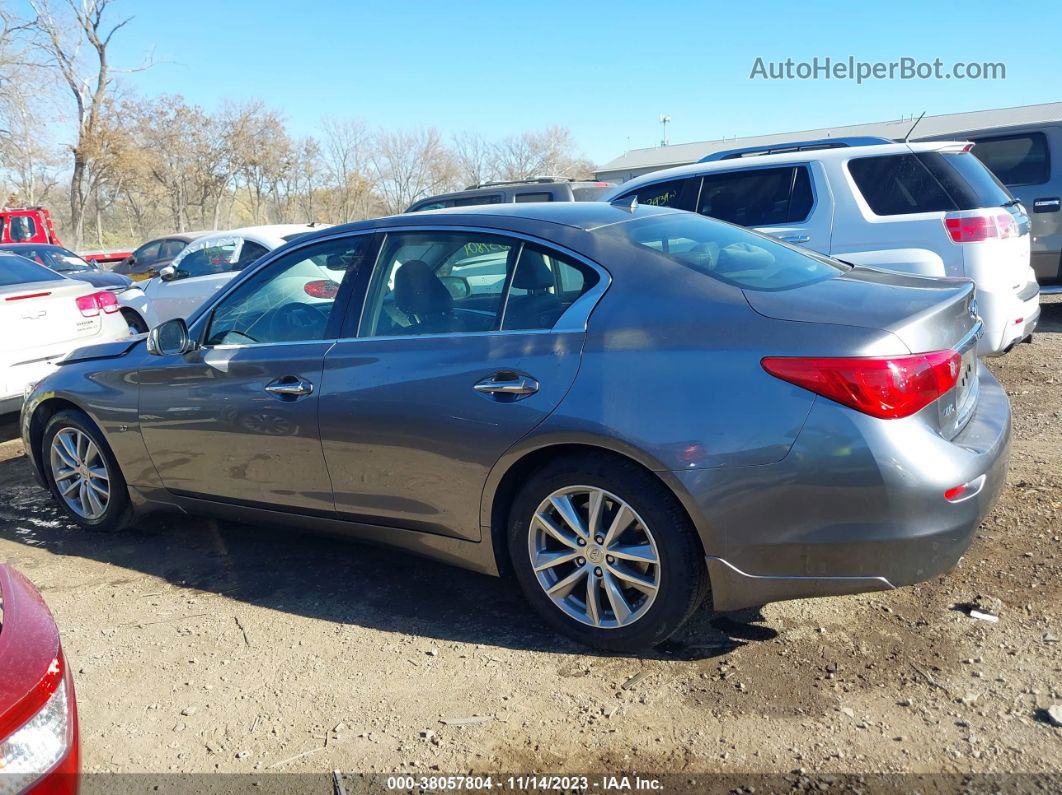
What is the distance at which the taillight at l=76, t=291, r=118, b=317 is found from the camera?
737 cm

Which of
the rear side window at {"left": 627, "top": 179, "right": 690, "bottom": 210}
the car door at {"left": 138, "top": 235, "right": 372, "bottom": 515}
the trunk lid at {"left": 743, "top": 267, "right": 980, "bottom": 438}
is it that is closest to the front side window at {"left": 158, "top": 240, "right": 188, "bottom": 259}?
the rear side window at {"left": 627, "top": 179, "right": 690, "bottom": 210}

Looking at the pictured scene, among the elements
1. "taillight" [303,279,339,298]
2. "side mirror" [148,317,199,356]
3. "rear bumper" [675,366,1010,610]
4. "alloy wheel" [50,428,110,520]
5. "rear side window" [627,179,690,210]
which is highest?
"rear side window" [627,179,690,210]

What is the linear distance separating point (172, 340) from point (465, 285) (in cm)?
166

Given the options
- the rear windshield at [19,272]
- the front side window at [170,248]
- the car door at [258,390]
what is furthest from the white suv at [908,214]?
the front side window at [170,248]

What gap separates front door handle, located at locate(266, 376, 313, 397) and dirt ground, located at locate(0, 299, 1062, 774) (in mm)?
927

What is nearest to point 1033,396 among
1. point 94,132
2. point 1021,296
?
point 1021,296

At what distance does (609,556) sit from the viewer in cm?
313

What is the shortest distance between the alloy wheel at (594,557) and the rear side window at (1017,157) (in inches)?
334

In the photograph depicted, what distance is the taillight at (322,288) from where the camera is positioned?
12.9ft

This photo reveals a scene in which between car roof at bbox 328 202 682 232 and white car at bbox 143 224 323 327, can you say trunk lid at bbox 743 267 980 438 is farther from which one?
white car at bbox 143 224 323 327

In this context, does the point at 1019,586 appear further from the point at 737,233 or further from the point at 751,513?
the point at 737,233

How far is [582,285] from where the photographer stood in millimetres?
3244

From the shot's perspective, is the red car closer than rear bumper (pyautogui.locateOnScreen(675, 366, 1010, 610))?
Yes

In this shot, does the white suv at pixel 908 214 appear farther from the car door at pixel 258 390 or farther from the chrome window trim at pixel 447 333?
the car door at pixel 258 390
